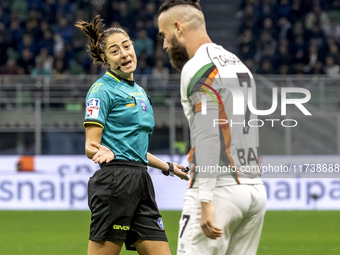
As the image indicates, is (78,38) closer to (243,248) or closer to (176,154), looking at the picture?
(176,154)

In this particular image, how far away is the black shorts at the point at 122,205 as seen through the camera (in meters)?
4.84

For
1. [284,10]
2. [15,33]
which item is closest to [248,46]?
[284,10]

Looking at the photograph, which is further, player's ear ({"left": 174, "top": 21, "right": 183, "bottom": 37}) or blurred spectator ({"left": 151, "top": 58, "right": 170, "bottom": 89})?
blurred spectator ({"left": 151, "top": 58, "right": 170, "bottom": 89})

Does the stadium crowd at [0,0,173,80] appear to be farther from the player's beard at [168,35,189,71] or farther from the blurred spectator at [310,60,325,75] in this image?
the player's beard at [168,35,189,71]

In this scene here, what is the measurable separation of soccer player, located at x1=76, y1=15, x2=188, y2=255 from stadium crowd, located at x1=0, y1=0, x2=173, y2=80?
13394mm

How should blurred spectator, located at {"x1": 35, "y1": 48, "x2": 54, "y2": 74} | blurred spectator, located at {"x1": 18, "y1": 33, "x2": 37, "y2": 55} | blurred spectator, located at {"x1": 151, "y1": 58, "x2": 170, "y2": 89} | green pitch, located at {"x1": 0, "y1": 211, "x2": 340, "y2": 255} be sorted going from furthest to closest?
blurred spectator, located at {"x1": 18, "y1": 33, "x2": 37, "y2": 55} < blurred spectator, located at {"x1": 35, "y1": 48, "x2": 54, "y2": 74} < blurred spectator, located at {"x1": 151, "y1": 58, "x2": 170, "y2": 89} < green pitch, located at {"x1": 0, "y1": 211, "x2": 340, "y2": 255}

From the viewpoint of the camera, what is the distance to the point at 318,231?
38.1 ft

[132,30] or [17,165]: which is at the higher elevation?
[132,30]

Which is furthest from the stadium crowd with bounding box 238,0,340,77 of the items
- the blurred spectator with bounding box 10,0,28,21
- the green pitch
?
the blurred spectator with bounding box 10,0,28,21

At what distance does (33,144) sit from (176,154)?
127 inches

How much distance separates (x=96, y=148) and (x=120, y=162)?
35 cm

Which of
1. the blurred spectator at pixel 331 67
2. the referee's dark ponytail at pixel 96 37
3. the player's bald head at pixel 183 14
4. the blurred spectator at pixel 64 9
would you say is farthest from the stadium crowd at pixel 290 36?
the player's bald head at pixel 183 14

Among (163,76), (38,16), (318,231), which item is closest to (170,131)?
(163,76)

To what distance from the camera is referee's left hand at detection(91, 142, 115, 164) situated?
449cm
